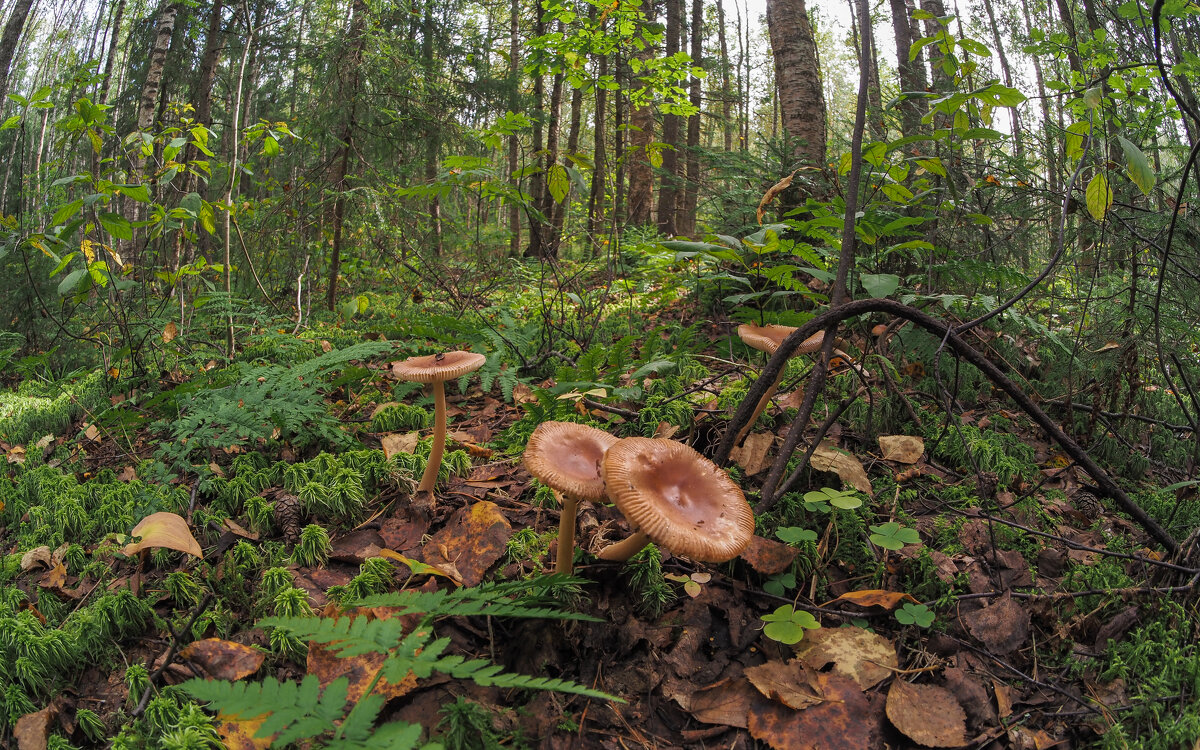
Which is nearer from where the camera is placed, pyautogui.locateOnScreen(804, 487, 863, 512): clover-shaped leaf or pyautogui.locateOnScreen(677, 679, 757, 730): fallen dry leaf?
pyautogui.locateOnScreen(677, 679, 757, 730): fallen dry leaf

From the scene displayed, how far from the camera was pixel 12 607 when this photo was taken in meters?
2.13

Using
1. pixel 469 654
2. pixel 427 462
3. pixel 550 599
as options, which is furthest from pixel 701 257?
pixel 469 654

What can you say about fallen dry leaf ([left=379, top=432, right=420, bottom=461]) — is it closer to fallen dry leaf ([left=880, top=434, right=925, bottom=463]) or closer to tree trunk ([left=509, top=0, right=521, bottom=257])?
fallen dry leaf ([left=880, top=434, right=925, bottom=463])

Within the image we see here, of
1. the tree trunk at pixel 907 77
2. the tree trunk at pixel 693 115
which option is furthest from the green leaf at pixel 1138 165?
the tree trunk at pixel 693 115

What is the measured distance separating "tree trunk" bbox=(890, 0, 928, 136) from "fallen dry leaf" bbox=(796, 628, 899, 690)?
6.70 feet

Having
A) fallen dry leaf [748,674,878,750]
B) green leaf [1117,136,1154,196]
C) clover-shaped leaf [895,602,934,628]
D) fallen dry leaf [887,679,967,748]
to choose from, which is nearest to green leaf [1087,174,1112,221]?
green leaf [1117,136,1154,196]

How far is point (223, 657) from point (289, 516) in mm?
713

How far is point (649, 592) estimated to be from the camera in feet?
6.39

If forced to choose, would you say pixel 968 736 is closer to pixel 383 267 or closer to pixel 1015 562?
pixel 1015 562

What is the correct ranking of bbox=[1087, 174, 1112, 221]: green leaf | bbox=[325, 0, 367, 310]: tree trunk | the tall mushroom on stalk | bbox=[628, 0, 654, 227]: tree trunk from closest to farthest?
bbox=[1087, 174, 1112, 221]: green leaf, the tall mushroom on stalk, bbox=[325, 0, 367, 310]: tree trunk, bbox=[628, 0, 654, 227]: tree trunk

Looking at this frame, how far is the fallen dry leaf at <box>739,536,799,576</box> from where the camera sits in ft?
6.72

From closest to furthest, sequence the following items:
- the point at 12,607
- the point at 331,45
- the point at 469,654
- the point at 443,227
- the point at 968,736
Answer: the point at 968,736 → the point at 469,654 → the point at 12,607 → the point at 331,45 → the point at 443,227

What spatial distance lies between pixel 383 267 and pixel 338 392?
423cm

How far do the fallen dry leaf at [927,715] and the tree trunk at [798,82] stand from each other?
4369mm
